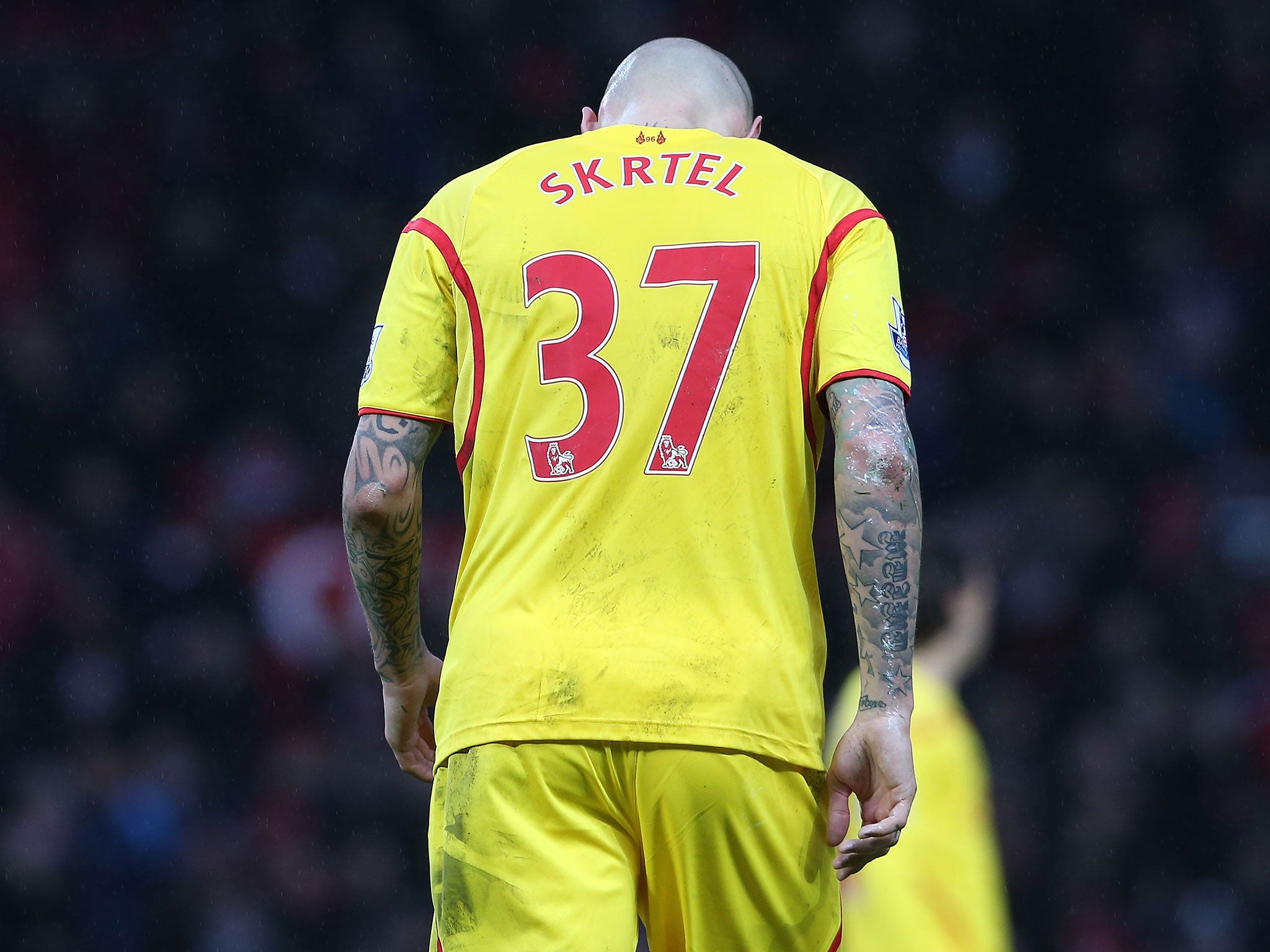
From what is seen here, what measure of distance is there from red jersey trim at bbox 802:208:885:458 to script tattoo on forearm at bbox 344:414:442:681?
575 millimetres

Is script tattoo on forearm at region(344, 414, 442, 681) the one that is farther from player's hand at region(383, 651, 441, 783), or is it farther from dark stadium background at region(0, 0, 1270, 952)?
dark stadium background at region(0, 0, 1270, 952)

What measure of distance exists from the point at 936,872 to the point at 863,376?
6.83 ft

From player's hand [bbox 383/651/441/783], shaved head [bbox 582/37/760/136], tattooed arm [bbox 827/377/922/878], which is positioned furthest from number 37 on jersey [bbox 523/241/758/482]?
player's hand [bbox 383/651/441/783]

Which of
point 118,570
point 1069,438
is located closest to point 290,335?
point 118,570

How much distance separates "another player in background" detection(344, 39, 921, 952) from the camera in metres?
1.97

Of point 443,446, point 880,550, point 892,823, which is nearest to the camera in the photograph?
point 892,823

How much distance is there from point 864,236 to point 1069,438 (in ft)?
16.9

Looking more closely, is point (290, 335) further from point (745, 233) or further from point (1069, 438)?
point (745, 233)

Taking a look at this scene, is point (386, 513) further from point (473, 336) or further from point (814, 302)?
point (814, 302)

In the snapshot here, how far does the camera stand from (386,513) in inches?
86.9

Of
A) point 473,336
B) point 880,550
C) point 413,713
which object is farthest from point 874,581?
point 413,713

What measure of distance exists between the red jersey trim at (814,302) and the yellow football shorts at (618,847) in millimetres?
519

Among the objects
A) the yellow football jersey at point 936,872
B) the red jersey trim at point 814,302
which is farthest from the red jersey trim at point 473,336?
the yellow football jersey at point 936,872

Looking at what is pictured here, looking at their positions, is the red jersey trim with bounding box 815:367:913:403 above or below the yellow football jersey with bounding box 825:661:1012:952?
above
